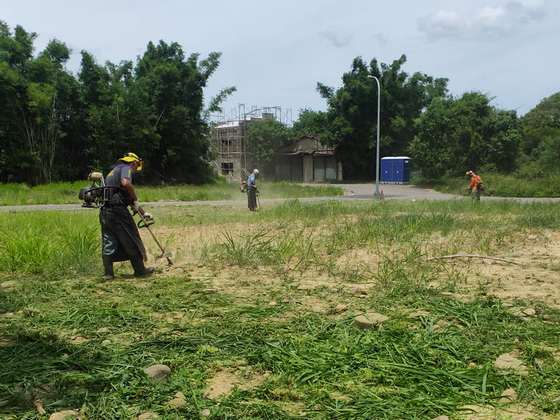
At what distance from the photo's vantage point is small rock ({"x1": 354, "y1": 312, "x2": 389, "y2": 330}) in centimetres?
439

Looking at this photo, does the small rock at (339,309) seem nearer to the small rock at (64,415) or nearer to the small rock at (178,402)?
the small rock at (178,402)

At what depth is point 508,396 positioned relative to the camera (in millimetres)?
3193

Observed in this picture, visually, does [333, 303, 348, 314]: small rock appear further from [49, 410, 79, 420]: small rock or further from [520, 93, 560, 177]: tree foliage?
[520, 93, 560, 177]: tree foliage

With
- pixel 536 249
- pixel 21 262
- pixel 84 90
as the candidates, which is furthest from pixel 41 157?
pixel 536 249

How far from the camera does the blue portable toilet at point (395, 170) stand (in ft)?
132

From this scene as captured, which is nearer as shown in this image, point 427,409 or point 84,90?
point 427,409

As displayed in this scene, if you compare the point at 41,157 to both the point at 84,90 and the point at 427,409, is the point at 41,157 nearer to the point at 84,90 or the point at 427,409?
the point at 84,90

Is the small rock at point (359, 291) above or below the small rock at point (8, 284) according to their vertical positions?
above

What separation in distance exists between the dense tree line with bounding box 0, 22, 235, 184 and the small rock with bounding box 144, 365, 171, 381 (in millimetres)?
30425

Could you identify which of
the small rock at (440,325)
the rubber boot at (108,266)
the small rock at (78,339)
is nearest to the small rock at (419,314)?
the small rock at (440,325)

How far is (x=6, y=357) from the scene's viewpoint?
3863mm

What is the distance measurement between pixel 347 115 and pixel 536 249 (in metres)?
36.3

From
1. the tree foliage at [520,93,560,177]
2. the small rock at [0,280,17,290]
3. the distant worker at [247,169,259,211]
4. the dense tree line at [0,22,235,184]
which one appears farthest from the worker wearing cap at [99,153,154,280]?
the tree foliage at [520,93,560,177]

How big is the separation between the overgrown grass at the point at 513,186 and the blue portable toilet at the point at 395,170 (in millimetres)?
5931
